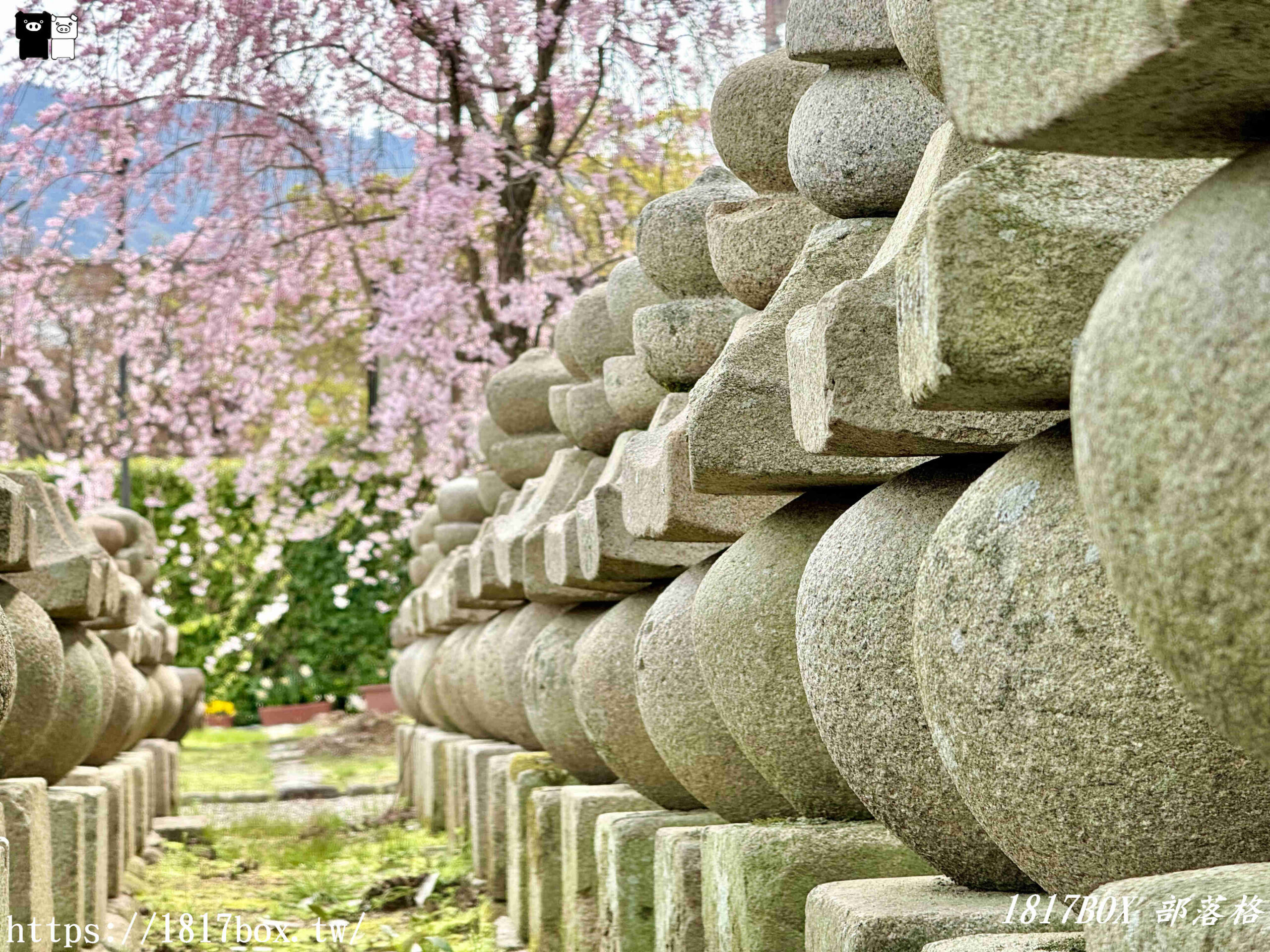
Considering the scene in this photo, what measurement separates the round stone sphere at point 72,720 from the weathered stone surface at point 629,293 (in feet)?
6.29

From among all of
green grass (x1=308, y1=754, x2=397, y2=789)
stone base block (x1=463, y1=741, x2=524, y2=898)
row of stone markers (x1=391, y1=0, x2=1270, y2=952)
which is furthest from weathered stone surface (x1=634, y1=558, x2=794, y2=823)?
green grass (x1=308, y1=754, x2=397, y2=789)

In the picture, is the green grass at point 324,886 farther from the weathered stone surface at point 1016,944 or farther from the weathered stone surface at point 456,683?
the weathered stone surface at point 1016,944

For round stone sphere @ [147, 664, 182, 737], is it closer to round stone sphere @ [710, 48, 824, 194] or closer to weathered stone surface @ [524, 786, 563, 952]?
weathered stone surface @ [524, 786, 563, 952]

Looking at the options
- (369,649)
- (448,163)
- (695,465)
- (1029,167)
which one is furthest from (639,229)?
(369,649)

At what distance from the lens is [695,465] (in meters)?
2.66

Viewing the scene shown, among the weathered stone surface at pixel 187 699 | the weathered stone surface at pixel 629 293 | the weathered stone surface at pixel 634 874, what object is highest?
the weathered stone surface at pixel 629 293

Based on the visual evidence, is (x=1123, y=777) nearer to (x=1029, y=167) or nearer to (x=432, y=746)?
(x=1029, y=167)

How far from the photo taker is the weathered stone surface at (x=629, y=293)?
13.7ft

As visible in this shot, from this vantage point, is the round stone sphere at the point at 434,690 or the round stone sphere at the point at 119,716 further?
the round stone sphere at the point at 434,690

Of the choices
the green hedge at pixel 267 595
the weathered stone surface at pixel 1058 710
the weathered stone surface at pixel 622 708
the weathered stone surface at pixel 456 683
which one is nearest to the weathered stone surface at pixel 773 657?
the weathered stone surface at pixel 1058 710

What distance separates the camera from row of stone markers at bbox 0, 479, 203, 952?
13.0ft

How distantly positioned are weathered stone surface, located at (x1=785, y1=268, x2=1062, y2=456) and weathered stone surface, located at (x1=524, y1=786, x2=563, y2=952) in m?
2.98

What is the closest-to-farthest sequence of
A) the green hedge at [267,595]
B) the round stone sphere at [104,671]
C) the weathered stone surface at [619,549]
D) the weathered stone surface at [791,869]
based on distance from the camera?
the weathered stone surface at [791,869] → the weathered stone surface at [619,549] → the round stone sphere at [104,671] → the green hedge at [267,595]

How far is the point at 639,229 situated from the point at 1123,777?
2.28 m
